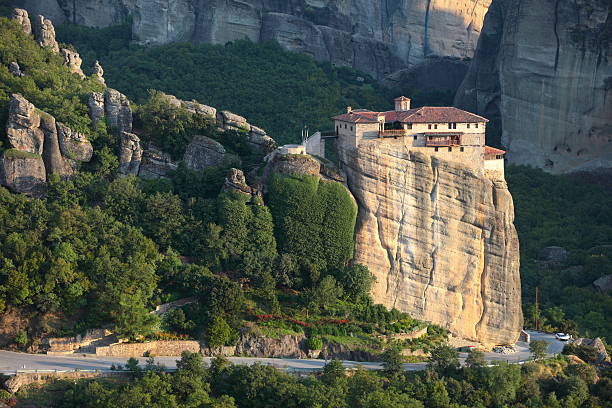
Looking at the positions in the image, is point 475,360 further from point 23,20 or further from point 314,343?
point 23,20

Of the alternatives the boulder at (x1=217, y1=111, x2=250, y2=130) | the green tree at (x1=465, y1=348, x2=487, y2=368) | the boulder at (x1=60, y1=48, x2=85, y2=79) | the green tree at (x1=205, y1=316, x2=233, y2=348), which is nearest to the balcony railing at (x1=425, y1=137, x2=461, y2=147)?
the green tree at (x1=465, y1=348, x2=487, y2=368)

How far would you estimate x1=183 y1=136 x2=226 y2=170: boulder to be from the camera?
6675 cm

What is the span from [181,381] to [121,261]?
8.16 meters

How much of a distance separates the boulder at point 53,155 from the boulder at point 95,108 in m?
2.68

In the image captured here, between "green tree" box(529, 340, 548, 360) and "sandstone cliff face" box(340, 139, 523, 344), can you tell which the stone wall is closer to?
"sandstone cliff face" box(340, 139, 523, 344)

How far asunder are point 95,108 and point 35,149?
14.3ft

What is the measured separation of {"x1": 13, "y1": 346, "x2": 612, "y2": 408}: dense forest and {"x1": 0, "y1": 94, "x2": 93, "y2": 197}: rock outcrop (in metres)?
11.5

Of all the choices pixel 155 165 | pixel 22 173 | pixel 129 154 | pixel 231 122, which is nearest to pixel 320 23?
pixel 231 122

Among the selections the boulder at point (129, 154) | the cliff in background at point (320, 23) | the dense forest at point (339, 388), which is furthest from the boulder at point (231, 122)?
the cliff in background at point (320, 23)

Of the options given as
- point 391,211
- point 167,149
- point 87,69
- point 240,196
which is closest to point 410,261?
point 391,211

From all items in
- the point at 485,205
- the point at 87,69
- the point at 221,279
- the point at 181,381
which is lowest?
the point at 181,381

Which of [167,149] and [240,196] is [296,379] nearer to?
[240,196]

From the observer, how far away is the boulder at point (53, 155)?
2530 inches

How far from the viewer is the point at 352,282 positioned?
62.8m
